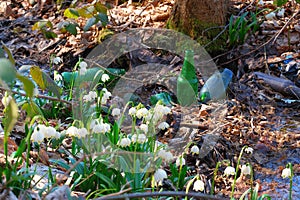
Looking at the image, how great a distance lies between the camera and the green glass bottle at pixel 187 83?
3307 mm

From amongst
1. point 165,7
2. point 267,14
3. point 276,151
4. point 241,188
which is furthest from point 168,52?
point 241,188

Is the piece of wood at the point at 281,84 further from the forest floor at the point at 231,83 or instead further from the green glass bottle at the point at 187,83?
the green glass bottle at the point at 187,83

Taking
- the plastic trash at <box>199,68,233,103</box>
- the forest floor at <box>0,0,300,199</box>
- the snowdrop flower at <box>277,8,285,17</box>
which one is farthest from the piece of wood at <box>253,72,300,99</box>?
the snowdrop flower at <box>277,8,285,17</box>

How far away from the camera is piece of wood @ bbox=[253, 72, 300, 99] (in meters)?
3.51

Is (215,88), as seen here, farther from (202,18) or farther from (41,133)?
(41,133)

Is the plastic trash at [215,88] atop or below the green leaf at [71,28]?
below

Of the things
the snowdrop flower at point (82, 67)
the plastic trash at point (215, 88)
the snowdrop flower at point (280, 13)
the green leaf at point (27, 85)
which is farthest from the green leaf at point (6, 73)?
the snowdrop flower at point (280, 13)

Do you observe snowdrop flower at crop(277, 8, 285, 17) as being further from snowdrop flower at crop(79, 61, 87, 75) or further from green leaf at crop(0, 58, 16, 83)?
green leaf at crop(0, 58, 16, 83)

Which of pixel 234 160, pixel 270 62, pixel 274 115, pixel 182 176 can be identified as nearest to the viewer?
pixel 182 176

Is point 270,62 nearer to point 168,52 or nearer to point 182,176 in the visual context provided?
point 168,52

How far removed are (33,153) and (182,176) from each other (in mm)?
772

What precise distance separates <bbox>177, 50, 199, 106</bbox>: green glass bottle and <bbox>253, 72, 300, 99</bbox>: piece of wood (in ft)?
2.13

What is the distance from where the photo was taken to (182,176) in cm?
239

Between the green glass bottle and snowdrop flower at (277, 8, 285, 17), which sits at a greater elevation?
snowdrop flower at (277, 8, 285, 17)
